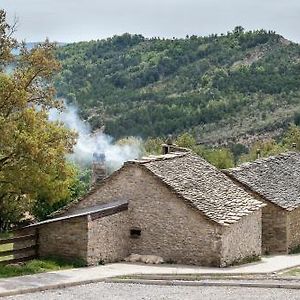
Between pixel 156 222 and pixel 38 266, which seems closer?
pixel 38 266

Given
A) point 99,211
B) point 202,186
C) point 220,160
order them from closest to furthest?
1. point 99,211
2. point 202,186
3. point 220,160

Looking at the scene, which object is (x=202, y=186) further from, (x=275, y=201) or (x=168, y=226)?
(x=275, y=201)

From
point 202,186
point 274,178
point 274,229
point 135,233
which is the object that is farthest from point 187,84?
point 135,233

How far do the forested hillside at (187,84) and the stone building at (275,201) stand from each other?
68919mm

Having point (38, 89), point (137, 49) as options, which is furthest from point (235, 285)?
point (137, 49)

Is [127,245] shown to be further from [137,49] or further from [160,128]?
[137,49]

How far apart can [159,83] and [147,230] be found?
11821 cm

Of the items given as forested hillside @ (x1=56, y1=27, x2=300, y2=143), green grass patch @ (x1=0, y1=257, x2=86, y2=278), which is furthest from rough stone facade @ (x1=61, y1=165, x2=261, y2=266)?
forested hillside @ (x1=56, y1=27, x2=300, y2=143)

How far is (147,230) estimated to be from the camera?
26.4m

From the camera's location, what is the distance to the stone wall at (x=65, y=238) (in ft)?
77.5

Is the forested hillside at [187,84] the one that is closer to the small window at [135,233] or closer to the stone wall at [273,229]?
the stone wall at [273,229]

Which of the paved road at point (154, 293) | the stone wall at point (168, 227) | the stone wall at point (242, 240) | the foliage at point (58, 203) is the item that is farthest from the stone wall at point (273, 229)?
the paved road at point (154, 293)

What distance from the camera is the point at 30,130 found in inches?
888

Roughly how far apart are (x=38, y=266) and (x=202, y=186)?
8.20 meters
